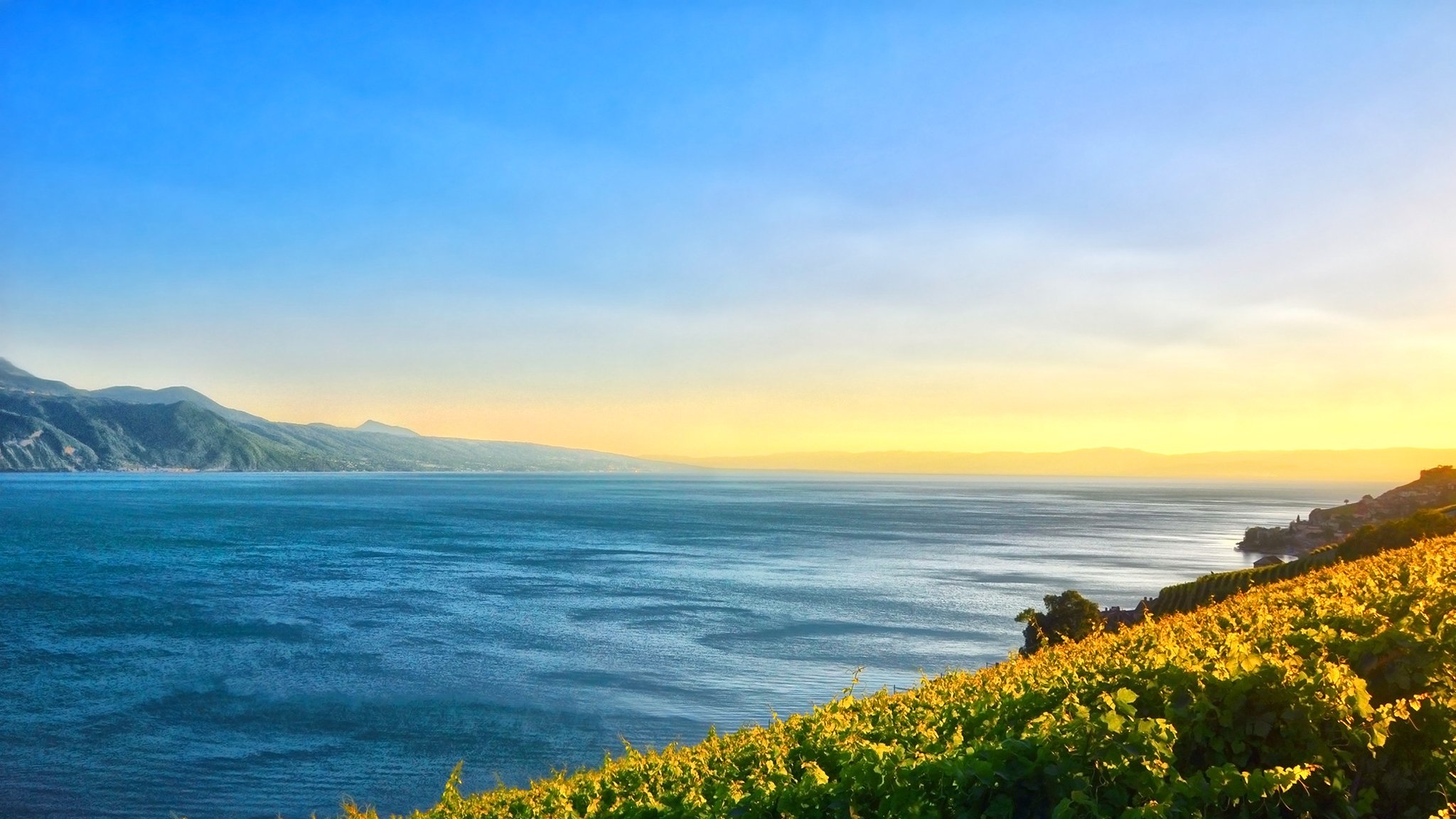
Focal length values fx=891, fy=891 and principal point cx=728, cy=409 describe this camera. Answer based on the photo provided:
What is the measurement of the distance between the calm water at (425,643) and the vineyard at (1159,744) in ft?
61.2

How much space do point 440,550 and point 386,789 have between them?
62262 mm

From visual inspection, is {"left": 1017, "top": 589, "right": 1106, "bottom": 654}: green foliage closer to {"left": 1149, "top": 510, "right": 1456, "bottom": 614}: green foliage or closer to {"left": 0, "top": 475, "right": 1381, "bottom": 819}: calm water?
{"left": 1149, "top": 510, "right": 1456, "bottom": 614}: green foliage

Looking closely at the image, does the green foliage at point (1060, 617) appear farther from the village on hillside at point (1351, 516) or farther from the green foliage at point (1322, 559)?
the village on hillside at point (1351, 516)

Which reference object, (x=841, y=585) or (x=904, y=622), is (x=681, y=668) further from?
(x=841, y=585)

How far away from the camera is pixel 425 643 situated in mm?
41625

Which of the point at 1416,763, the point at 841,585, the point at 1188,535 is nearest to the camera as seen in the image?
the point at 1416,763

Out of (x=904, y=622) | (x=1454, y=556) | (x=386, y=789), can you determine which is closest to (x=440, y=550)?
(x=904, y=622)

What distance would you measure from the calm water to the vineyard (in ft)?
61.2

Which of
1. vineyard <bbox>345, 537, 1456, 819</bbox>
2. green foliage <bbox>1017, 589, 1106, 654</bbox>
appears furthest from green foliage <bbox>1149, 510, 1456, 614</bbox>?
vineyard <bbox>345, 537, 1456, 819</bbox>

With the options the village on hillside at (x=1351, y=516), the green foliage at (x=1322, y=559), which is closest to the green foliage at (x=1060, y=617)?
the green foliage at (x=1322, y=559)

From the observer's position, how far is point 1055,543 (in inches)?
4065

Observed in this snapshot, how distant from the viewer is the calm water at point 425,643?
26.0 m

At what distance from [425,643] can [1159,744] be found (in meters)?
41.0

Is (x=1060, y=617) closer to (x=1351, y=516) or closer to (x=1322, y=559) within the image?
(x=1322, y=559)
